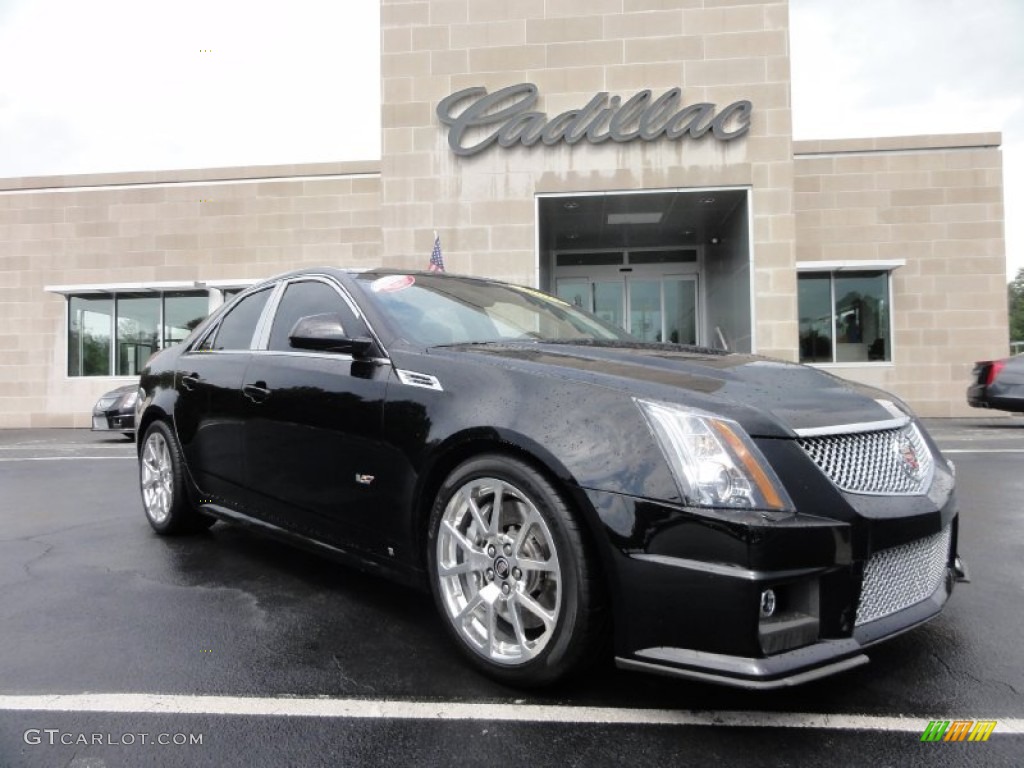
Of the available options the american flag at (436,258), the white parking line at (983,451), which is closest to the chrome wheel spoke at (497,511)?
the white parking line at (983,451)

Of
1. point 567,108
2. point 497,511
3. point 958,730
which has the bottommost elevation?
point 958,730

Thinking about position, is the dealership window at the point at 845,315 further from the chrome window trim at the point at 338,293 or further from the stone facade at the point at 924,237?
the chrome window trim at the point at 338,293

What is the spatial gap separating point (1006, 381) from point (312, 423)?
12.9 metres

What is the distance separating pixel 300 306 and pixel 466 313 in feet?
3.07

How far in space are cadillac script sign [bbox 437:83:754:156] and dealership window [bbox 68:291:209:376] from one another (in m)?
8.22

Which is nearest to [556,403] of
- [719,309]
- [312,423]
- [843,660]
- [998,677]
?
[843,660]

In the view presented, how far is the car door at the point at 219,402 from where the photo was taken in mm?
3801

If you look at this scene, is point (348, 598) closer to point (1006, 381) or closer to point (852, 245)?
point (1006, 381)

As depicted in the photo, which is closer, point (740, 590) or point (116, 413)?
point (740, 590)

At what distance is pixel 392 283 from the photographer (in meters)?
3.44

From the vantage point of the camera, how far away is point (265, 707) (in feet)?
7.64

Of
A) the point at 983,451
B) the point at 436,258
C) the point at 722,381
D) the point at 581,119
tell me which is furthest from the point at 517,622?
the point at 581,119

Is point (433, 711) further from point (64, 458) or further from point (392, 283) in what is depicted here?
point (64, 458)

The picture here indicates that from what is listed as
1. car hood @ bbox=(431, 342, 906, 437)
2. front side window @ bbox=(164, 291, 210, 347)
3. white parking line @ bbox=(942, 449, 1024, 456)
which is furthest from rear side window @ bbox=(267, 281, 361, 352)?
front side window @ bbox=(164, 291, 210, 347)
